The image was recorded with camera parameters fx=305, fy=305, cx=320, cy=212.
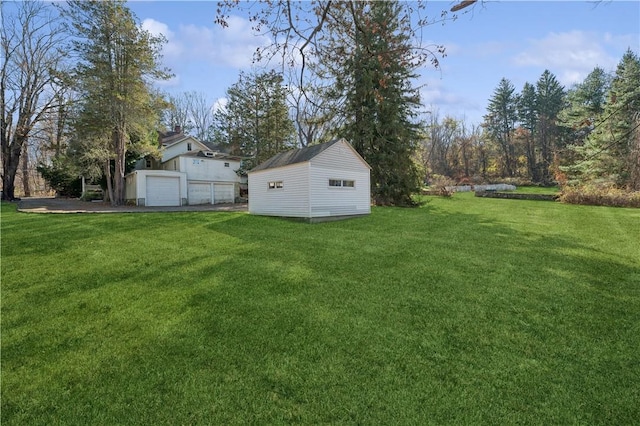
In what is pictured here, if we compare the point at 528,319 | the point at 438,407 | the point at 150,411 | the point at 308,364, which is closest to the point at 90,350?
the point at 150,411

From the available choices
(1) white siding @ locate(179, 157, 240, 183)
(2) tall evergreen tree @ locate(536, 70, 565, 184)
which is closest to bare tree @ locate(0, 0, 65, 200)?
(1) white siding @ locate(179, 157, 240, 183)

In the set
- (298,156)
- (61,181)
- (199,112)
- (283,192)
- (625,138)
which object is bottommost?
(283,192)

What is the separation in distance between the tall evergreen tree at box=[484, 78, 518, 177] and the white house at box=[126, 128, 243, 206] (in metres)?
37.7

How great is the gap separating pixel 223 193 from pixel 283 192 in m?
13.5

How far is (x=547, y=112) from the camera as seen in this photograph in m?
41.5

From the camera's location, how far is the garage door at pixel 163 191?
2133cm

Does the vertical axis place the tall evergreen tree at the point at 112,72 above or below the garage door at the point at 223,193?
above

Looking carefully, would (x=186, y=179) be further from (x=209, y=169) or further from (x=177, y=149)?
(x=177, y=149)

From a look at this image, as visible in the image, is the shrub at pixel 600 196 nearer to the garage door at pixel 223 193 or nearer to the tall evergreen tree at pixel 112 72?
the garage door at pixel 223 193

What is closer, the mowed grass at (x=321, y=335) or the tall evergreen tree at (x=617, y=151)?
the mowed grass at (x=321, y=335)

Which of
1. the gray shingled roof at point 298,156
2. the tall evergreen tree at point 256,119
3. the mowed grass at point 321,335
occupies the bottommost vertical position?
the mowed grass at point 321,335

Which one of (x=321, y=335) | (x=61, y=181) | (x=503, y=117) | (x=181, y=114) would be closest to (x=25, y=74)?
(x=61, y=181)

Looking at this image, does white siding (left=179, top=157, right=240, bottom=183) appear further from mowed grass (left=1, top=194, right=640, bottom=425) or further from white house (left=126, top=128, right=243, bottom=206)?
mowed grass (left=1, top=194, right=640, bottom=425)

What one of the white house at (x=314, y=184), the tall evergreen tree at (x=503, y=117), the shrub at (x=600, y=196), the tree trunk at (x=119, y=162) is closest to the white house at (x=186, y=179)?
the tree trunk at (x=119, y=162)
